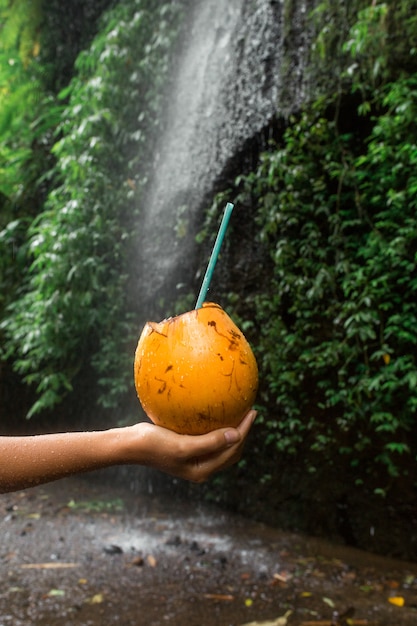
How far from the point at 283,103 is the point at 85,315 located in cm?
268

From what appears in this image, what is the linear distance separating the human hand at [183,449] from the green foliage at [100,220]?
391 cm

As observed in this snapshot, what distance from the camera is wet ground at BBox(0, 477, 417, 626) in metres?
2.70

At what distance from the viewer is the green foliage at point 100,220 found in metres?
5.33

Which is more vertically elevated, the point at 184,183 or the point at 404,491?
the point at 184,183

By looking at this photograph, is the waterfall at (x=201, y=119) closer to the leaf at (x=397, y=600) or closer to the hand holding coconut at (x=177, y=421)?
the leaf at (x=397, y=600)

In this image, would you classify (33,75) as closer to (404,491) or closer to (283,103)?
(283,103)

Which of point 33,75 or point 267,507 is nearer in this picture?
point 267,507

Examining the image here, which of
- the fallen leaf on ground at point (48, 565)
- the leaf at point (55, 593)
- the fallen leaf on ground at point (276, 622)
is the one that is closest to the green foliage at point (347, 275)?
the fallen leaf on ground at point (276, 622)

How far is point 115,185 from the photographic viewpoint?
568 centimetres

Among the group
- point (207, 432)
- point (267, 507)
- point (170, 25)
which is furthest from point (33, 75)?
point (207, 432)

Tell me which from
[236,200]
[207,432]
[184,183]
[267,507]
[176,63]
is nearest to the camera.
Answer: [207,432]

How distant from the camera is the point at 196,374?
4.04ft

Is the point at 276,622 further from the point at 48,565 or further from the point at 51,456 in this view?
the point at 51,456

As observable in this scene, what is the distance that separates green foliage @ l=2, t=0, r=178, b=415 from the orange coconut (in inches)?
155
